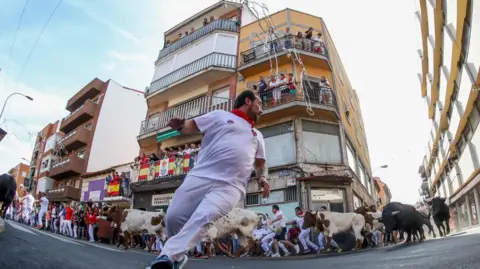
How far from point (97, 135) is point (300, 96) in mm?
23675

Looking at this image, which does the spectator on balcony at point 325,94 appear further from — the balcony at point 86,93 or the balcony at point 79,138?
Result: the balcony at point 86,93

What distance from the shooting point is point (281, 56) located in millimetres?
18156

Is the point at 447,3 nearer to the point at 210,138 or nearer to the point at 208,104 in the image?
the point at 208,104

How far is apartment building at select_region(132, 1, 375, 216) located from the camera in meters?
15.5

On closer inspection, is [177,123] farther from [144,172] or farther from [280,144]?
[144,172]

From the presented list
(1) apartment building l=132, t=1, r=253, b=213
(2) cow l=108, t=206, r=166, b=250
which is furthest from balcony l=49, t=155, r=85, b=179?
(2) cow l=108, t=206, r=166, b=250

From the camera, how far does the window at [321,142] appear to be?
16.2 m

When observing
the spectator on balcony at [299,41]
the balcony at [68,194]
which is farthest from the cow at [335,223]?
the balcony at [68,194]

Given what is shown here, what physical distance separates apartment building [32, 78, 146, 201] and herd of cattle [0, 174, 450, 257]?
67.4 ft

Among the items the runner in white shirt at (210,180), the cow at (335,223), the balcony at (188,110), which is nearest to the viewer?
the runner in white shirt at (210,180)

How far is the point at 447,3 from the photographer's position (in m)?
15.8

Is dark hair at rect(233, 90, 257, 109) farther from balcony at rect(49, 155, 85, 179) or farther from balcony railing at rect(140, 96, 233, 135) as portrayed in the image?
balcony at rect(49, 155, 85, 179)

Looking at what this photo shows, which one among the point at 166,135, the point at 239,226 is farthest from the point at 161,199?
the point at 239,226

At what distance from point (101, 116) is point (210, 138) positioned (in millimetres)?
33248
